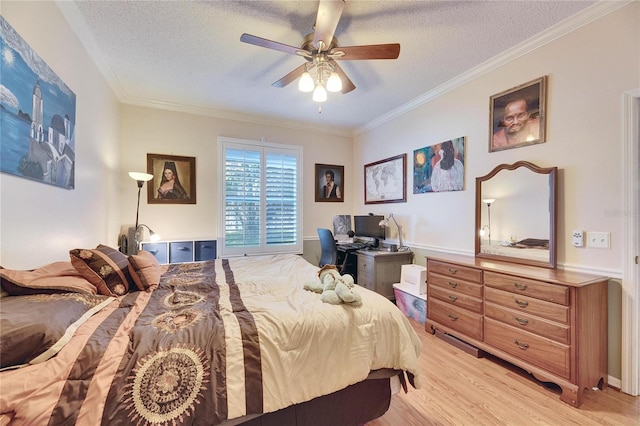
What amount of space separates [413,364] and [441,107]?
2860 millimetres

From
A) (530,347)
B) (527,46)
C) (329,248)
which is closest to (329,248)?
(329,248)

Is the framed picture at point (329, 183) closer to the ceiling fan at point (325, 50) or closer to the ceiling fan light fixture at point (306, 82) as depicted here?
the ceiling fan at point (325, 50)

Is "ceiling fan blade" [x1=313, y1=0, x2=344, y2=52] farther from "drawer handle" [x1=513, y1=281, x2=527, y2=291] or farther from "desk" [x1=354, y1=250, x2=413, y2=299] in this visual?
"desk" [x1=354, y1=250, x2=413, y2=299]

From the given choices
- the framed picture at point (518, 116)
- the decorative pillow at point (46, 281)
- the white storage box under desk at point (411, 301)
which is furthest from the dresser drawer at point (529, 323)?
the decorative pillow at point (46, 281)

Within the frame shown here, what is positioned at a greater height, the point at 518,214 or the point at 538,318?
the point at 518,214

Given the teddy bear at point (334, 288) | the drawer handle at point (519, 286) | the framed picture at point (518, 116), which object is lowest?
the drawer handle at point (519, 286)

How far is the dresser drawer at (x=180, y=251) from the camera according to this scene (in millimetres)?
3361

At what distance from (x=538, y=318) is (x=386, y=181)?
2.51m

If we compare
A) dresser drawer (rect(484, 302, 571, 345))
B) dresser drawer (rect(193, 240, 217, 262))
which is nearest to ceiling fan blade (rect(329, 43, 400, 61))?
dresser drawer (rect(484, 302, 571, 345))

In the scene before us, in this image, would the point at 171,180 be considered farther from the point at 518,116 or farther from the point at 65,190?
the point at 518,116

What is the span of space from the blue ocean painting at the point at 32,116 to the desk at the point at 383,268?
308 cm

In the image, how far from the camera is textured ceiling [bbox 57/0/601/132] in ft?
6.20

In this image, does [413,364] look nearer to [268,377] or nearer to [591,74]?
[268,377]

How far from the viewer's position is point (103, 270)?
61.8 inches
